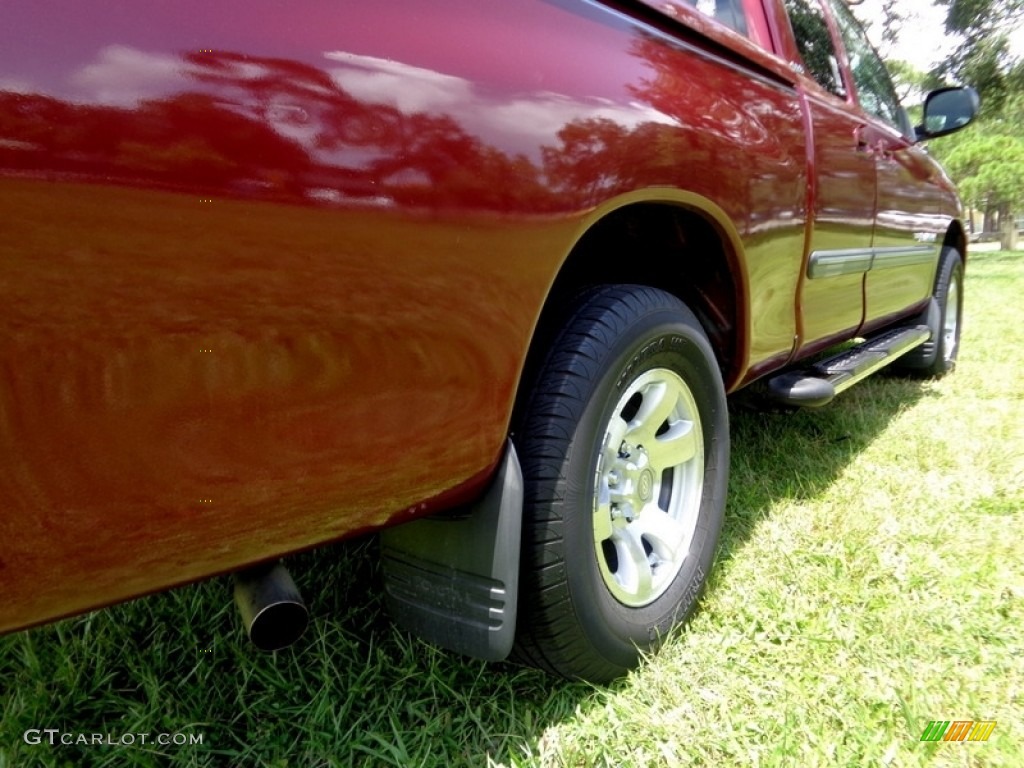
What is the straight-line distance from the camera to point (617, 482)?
151 centimetres

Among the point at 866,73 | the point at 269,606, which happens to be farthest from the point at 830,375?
the point at 269,606

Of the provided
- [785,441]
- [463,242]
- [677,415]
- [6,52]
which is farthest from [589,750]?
[785,441]

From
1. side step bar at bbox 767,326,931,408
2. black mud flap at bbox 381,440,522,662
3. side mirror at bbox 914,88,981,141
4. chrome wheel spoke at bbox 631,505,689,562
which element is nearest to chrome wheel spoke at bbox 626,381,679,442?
chrome wheel spoke at bbox 631,505,689,562

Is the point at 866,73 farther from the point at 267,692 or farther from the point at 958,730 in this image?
the point at 267,692

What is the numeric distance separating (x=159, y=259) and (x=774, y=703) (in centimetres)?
137

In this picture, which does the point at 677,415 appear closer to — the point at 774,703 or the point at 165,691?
the point at 774,703

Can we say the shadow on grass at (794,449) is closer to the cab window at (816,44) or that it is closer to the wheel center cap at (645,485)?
the wheel center cap at (645,485)

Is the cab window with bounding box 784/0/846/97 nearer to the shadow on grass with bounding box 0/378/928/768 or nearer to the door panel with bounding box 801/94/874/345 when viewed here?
the door panel with bounding box 801/94/874/345

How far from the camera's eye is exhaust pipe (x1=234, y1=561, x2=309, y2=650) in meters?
0.95

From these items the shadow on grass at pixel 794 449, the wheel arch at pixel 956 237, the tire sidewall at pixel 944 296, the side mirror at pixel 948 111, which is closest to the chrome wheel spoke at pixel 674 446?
the shadow on grass at pixel 794 449

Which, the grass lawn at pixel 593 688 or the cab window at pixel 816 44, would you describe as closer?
the grass lawn at pixel 593 688

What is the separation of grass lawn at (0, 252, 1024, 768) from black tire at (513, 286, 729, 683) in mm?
126

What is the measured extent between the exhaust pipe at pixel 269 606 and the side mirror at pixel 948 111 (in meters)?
3.69

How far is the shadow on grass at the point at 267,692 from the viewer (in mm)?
1281
